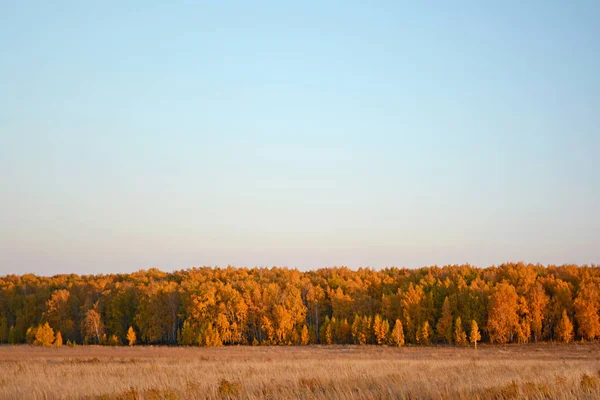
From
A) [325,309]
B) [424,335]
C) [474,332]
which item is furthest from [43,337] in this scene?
[474,332]

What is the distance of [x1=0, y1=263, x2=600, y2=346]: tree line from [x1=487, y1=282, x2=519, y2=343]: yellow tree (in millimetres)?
120

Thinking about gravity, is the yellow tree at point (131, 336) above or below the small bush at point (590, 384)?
below

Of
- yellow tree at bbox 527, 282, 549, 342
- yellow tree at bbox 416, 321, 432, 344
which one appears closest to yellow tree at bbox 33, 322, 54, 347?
yellow tree at bbox 416, 321, 432, 344

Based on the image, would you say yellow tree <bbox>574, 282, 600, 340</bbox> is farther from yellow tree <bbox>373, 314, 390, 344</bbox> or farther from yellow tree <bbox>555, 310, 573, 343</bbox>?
yellow tree <bbox>373, 314, 390, 344</bbox>

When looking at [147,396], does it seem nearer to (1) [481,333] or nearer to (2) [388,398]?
(2) [388,398]

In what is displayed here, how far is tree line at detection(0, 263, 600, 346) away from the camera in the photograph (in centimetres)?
7519

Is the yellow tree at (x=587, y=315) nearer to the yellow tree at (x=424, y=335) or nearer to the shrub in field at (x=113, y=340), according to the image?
the yellow tree at (x=424, y=335)

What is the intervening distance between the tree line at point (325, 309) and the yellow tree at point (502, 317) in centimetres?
12

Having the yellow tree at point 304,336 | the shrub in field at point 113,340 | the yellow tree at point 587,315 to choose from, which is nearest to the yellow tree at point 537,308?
the yellow tree at point 587,315

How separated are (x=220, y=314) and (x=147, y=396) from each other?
71.0 meters

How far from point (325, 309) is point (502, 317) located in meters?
28.7

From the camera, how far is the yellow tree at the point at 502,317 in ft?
241

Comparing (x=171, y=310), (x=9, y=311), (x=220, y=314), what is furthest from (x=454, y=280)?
(x=9, y=311)

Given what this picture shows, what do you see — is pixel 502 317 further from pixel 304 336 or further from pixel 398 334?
pixel 304 336
